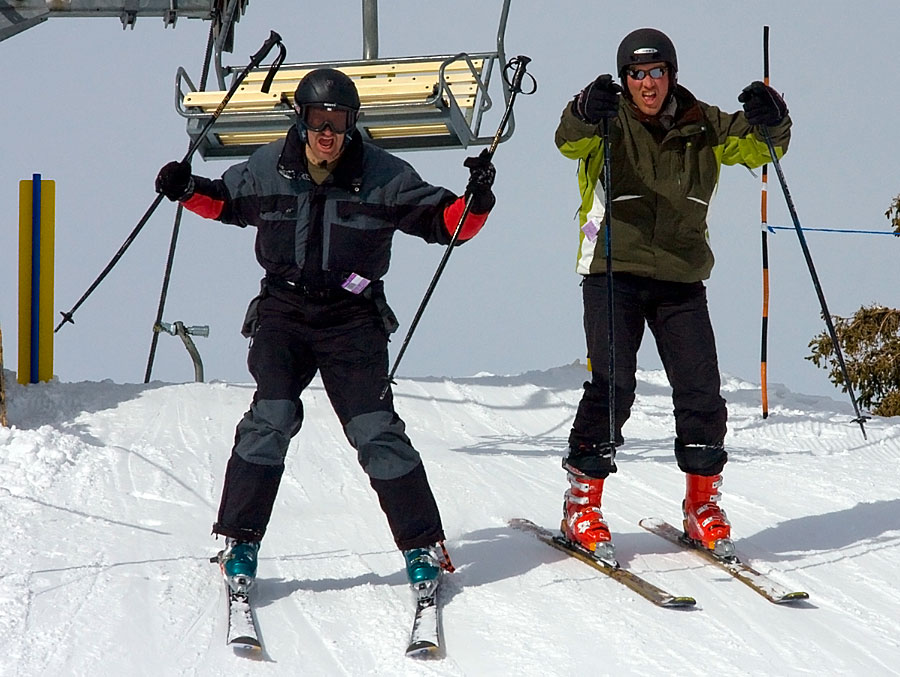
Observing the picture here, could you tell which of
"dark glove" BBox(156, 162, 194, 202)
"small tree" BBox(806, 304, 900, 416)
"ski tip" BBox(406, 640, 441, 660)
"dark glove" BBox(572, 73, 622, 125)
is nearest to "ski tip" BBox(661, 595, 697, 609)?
"ski tip" BBox(406, 640, 441, 660)

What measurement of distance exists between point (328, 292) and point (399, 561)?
1.25 metres

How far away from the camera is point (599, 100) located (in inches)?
174

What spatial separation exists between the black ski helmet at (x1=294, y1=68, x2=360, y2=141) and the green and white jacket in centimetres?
83

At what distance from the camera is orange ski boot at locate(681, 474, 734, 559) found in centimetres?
490

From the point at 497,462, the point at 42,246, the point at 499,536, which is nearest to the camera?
the point at 499,536

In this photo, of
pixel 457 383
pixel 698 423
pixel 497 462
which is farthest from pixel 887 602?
pixel 457 383

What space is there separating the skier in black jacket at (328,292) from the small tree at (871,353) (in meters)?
16.1

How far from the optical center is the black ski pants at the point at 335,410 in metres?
4.29

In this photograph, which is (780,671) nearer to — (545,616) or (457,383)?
(545,616)

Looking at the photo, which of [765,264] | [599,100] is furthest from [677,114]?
[765,264]

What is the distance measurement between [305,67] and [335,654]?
7.16 meters

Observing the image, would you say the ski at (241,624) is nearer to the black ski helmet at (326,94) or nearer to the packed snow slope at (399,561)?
the packed snow slope at (399,561)

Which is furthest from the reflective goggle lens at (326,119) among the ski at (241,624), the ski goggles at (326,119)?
the ski at (241,624)

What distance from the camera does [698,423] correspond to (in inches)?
189
